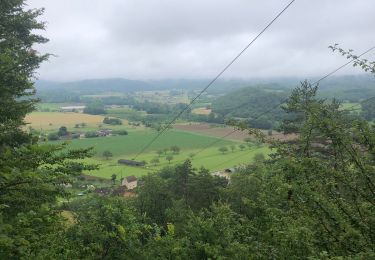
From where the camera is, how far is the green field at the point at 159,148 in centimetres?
5475

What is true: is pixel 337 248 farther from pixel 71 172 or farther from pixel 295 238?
pixel 71 172

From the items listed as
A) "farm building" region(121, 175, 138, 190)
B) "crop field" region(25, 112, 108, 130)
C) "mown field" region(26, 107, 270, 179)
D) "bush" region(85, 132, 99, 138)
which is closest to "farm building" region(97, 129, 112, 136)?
"bush" region(85, 132, 99, 138)

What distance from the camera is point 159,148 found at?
70.4 m

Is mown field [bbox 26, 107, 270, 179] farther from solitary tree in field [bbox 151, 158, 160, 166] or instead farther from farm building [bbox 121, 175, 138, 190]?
farm building [bbox 121, 175, 138, 190]

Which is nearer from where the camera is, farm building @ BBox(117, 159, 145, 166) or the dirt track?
farm building @ BBox(117, 159, 145, 166)

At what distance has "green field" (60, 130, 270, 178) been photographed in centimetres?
5475

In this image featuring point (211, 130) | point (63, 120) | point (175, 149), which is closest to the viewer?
point (175, 149)

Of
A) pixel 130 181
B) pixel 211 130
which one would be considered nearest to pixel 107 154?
pixel 130 181

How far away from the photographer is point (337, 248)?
522cm

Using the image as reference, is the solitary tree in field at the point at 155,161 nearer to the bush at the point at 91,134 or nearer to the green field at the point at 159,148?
the green field at the point at 159,148

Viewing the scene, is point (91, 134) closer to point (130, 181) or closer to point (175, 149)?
point (175, 149)

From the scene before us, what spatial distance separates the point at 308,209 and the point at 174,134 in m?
78.5

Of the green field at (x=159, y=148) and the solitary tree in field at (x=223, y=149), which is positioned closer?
the green field at (x=159, y=148)

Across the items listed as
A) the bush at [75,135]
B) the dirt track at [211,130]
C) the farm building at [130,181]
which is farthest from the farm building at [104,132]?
the farm building at [130,181]
